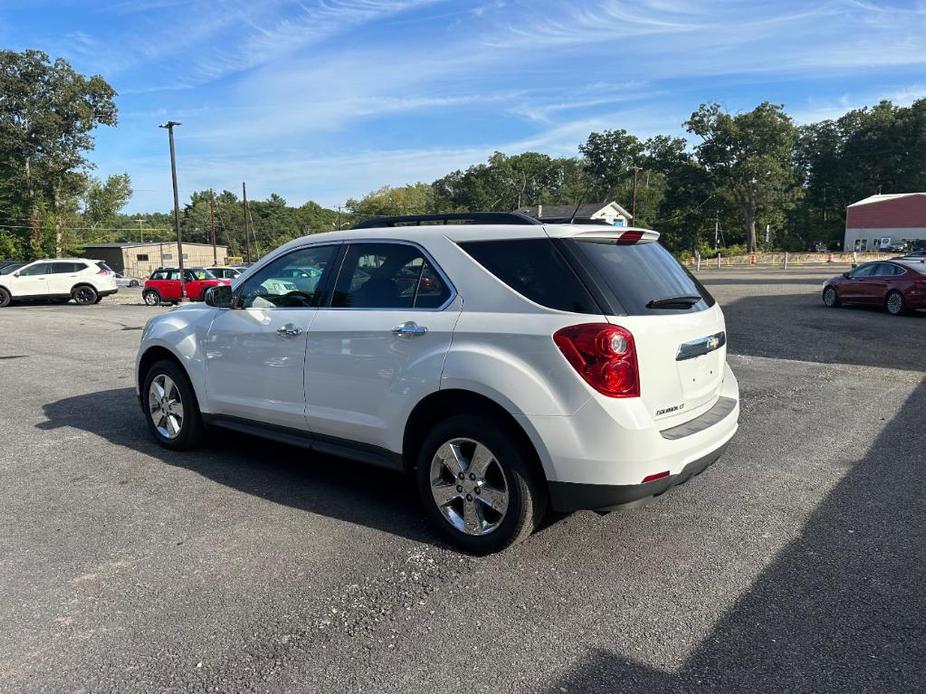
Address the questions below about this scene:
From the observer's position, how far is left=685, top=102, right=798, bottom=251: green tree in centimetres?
6888

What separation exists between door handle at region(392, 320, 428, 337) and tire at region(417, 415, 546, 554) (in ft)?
1.69

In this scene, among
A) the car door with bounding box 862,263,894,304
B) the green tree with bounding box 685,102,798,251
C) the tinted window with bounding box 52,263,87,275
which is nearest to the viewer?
the car door with bounding box 862,263,894,304

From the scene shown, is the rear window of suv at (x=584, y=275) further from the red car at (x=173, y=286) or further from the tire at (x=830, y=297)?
the red car at (x=173, y=286)

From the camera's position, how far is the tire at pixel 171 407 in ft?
17.2

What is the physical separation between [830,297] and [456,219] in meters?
17.5

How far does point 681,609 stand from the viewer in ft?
10.0

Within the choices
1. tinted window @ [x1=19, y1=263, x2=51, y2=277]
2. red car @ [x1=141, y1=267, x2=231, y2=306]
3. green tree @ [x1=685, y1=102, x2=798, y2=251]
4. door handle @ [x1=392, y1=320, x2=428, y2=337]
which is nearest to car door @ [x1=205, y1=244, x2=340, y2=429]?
door handle @ [x1=392, y1=320, x2=428, y2=337]

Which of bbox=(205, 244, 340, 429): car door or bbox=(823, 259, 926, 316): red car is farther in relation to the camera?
bbox=(823, 259, 926, 316): red car

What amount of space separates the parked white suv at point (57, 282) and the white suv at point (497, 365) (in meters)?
24.4

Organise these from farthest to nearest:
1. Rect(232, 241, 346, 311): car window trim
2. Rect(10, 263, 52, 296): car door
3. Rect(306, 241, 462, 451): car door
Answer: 1. Rect(10, 263, 52, 296): car door
2. Rect(232, 241, 346, 311): car window trim
3. Rect(306, 241, 462, 451): car door

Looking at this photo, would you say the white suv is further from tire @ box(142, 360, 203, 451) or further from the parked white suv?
the parked white suv

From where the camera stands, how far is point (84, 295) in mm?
25375

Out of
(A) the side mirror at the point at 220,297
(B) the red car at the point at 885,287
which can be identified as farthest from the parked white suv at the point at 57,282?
(B) the red car at the point at 885,287

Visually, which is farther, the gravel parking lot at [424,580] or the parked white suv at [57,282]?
the parked white suv at [57,282]
